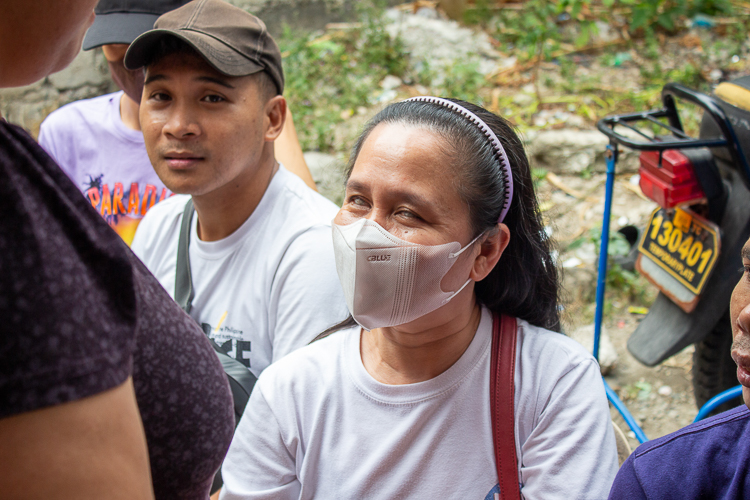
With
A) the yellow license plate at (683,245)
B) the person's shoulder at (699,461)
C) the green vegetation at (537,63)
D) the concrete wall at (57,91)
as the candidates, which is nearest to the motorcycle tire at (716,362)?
the yellow license plate at (683,245)

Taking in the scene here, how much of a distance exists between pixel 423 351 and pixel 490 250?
0.32 metres

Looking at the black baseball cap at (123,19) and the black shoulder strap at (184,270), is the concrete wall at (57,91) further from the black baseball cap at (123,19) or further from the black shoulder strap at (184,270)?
the black shoulder strap at (184,270)

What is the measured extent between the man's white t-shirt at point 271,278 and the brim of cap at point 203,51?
42cm

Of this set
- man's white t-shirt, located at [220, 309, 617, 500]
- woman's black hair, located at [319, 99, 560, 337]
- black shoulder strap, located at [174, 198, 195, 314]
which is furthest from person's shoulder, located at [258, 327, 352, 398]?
black shoulder strap, located at [174, 198, 195, 314]

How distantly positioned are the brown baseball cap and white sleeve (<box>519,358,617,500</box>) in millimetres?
1495

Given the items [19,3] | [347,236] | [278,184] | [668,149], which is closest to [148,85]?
[278,184]

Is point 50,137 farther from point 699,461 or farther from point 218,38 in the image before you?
point 699,461

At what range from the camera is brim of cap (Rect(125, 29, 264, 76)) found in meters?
1.99

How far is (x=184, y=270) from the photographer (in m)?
2.22

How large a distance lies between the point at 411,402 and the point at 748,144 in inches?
59.1

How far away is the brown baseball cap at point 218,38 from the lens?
202 cm

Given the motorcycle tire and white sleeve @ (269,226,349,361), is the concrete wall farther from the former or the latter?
the motorcycle tire

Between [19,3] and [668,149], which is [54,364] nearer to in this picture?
[19,3]

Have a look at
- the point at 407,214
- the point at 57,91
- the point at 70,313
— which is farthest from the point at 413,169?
the point at 57,91
